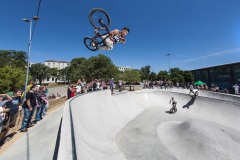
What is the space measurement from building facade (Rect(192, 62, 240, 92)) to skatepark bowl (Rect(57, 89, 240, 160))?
2488cm

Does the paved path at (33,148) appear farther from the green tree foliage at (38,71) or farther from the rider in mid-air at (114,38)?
the green tree foliage at (38,71)

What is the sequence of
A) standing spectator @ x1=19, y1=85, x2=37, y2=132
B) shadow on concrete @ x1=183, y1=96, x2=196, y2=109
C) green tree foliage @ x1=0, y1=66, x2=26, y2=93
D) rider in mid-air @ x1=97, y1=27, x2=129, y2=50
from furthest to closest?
green tree foliage @ x1=0, y1=66, x2=26, y2=93 → shadow on concrete @ x1=183, y1=96, x2=196, y2=109 → rider in mid-air @ x1=97, y1=27, x2=129, y2=50 → standing spectator @ x1=19, y1=85, x2=37, y2=132

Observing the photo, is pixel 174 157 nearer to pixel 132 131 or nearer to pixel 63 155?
pixel 132 131

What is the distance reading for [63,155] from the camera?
7.60 feet


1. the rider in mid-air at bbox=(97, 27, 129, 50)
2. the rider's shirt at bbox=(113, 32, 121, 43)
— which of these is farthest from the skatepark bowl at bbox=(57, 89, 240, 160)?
the rider's shirt at bbox=(113, 32, 121, 43)

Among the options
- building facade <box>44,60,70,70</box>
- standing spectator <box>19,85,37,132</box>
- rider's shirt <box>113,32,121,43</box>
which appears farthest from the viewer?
building facade <box>44,60,70,70</box>

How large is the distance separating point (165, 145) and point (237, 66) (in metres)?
36.2

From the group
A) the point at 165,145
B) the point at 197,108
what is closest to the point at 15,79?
the point at 165,145

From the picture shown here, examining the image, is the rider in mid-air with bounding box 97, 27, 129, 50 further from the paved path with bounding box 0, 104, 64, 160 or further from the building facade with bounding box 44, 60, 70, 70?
the building facade with bounding box 44, 60, 70, 70

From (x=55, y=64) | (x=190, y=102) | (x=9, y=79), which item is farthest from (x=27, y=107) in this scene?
(x=55, y=64)

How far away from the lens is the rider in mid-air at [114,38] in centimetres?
781

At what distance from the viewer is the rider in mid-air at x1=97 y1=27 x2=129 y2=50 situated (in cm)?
781

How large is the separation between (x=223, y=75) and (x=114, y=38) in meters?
40.4

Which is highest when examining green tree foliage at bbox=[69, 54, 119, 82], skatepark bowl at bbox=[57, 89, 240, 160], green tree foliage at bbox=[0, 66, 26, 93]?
green tree foliage at bbox=[69, 54, 119, 82]
